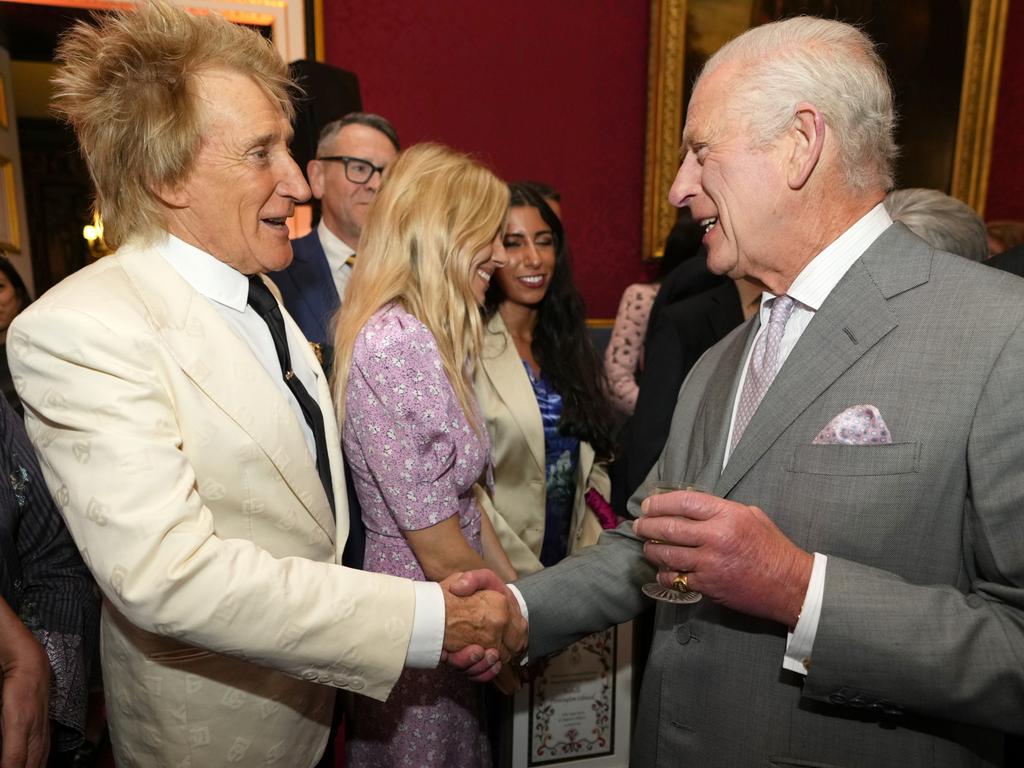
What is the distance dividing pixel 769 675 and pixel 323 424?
101 cm

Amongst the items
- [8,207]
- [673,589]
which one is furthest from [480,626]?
[8,207]

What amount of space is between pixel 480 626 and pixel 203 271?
89 centimetres

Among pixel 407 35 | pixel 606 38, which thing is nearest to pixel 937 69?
pixel 606 38

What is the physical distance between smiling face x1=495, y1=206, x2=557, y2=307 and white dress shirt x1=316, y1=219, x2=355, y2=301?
600 mm

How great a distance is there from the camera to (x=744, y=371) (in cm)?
156

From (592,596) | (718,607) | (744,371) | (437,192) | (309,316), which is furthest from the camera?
(309,316)

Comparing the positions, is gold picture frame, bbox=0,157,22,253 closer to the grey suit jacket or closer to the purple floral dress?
the purple floral dress

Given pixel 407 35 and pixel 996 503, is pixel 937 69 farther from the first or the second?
pixel 996 503

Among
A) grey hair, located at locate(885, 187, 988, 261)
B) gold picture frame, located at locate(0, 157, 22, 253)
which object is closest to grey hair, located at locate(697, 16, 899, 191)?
grey hair, located at locate(885, 187, 988, 261)

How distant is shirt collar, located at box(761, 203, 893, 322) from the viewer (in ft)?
4.48

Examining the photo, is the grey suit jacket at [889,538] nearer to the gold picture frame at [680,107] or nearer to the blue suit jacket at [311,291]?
the blue suit jacket at [311,291]

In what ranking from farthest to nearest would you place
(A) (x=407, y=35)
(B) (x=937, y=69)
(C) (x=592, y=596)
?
(B) (x=937, y=69)
(A) (x=407, y=35)
(C) (x=592, y=596)

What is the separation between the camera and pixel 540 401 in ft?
9.36

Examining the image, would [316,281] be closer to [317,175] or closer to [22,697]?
[317,175]
